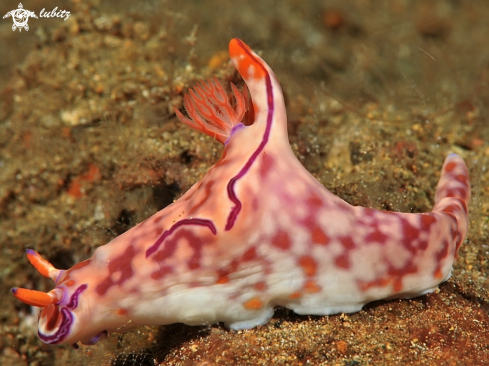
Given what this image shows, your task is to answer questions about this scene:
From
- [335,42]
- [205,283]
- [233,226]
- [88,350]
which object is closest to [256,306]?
[205,283]

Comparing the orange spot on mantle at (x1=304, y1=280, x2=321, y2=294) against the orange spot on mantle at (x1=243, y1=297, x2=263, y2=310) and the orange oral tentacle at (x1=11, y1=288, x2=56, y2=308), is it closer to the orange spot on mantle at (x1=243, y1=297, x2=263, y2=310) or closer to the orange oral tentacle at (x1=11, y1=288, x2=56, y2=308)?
the orange spot on mantle at (x1=243, y1=297, x2=263, y2=310)

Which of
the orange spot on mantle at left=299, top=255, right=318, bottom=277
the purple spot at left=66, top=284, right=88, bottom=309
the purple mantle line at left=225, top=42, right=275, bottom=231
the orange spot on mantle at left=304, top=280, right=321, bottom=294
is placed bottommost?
the orange spot on mantle at left=304, top=280, right=321, bottom=294

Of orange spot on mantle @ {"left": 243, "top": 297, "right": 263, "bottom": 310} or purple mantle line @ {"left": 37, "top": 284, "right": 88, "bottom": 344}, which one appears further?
orange spot on mantle @ {"left": 243, "top": 297, "right": 263, "bottom": 310}

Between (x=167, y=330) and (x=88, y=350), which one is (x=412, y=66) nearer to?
(x=167, y=330)

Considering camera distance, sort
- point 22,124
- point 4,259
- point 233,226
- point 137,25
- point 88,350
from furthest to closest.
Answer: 1. point 137,25
2. point 22,124
3. point 4,259
4. point 88,350
5. point 233,226

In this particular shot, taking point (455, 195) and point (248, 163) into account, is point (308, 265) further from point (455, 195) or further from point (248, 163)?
point (455, 195)

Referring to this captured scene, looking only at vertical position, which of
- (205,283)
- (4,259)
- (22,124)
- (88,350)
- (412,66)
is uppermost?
(22,124)

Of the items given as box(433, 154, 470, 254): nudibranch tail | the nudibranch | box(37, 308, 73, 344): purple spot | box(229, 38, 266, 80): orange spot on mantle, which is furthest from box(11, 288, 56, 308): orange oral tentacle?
box(433, 154, 470, 254): nudibranch tail

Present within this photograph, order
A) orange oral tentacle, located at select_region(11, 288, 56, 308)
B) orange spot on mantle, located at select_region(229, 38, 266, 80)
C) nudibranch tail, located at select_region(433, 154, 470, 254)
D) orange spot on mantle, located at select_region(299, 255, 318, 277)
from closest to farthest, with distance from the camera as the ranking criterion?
orange oral tentacle, located at select_region(11, 288, 56, 308) < orange spot on mantle, located at select_region(299, 255, 318, 277) < orange spot on mantle, located at select_region(229, 38, 266, 80) < nudibranch tail, located at select_region(433, 154, 470, 254)

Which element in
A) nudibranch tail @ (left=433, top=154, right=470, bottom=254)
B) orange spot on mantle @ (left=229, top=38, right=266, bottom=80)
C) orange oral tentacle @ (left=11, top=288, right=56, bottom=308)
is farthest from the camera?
nudibranch tail @ (left=433, top=154, right=470, bottom=254)
